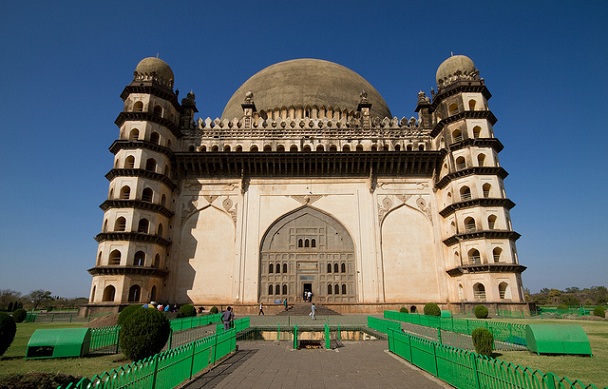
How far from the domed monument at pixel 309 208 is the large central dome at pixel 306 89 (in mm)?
4196

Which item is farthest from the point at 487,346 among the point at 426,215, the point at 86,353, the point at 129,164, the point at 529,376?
the point at 129,164

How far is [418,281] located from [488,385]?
20244mm

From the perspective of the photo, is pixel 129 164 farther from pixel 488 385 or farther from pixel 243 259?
pixel 488 385

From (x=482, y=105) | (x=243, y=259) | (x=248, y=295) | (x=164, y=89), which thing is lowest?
(x=248, y=295)

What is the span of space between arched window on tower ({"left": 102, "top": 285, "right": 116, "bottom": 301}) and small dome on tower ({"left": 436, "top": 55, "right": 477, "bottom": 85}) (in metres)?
27.5

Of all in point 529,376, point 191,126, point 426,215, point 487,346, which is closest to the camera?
point 529,376

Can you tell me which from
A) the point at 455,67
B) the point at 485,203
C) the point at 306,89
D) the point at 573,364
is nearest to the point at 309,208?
the point at 485,203

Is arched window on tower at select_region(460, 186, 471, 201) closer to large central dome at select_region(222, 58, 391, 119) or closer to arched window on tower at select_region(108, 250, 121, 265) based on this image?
large central dome at select_region(222, 58, 391, 119)

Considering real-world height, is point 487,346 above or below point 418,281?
below

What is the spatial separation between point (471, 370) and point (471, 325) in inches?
324

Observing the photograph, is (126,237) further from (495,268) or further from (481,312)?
(495,268)

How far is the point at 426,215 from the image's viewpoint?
26453 mm

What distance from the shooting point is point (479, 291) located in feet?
73.9

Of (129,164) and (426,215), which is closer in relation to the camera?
(129,164)
